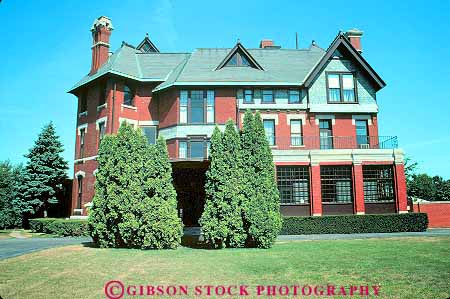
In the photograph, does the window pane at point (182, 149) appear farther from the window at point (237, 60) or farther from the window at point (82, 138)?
the window at point (82, 138)

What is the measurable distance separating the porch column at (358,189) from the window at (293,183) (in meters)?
3.11

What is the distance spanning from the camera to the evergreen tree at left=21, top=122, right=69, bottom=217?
100.0 ft

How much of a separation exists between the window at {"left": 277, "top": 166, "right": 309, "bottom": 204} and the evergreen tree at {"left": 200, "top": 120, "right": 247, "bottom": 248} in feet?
30.2

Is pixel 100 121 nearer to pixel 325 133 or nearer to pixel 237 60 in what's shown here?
pixel 237 60

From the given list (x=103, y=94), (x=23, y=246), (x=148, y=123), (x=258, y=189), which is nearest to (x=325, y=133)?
(x=148, y=123)

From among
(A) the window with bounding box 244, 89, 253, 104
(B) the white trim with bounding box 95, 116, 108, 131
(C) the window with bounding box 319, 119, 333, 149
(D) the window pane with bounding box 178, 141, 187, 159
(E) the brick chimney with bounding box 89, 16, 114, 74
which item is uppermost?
(E) the brick chimney with bounding box 89, 16, 114, 74

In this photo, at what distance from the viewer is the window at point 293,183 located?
23.7 meters

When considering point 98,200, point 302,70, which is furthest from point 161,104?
point 98,200

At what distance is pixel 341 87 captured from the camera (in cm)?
2764

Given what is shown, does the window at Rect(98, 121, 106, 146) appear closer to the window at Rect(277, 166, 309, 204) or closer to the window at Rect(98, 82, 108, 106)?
the window at Rect(98, 82, 108, 106)

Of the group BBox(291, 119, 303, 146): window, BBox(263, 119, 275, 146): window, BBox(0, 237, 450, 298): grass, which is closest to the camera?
BBox(0, 237, 450, 298): grass

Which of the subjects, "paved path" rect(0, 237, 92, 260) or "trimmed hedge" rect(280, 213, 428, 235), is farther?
"trimmed hedge" rect(280, 213, 428, 235)

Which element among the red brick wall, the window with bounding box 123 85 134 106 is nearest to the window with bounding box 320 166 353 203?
the red brick wall

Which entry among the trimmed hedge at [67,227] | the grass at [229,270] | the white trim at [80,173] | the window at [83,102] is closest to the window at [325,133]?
the grass at [229,270]
